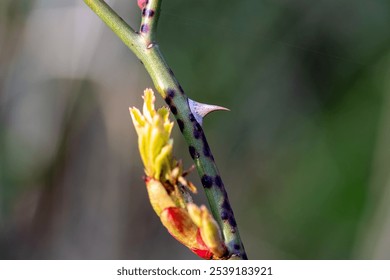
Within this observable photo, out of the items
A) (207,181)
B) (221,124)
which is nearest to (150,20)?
(207,181)

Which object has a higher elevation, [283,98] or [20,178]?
[283,98]

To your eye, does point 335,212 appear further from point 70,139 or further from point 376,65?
point 70,139

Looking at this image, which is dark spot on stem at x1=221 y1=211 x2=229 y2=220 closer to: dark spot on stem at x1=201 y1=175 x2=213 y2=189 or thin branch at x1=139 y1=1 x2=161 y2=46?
dark spot on stem at x1=201 y1=175 x2=213 y2=189

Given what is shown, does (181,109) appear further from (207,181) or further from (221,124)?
(221,124)

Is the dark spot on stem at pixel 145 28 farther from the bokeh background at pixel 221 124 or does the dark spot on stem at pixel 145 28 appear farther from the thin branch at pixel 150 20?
the bokeh background at pixel 221 124

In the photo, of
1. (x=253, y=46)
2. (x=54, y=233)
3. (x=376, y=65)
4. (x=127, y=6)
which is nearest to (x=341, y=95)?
(x=376, y=65)

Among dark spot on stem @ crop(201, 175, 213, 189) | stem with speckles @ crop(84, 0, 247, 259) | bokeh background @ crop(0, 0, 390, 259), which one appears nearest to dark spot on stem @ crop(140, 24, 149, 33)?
stem with speckles @ crop(84, 0, 247, 259)

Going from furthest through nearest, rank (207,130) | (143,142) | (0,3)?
(207,130) → (0,3) → (143,142)

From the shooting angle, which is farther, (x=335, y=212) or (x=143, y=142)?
(x=335, y=212)
